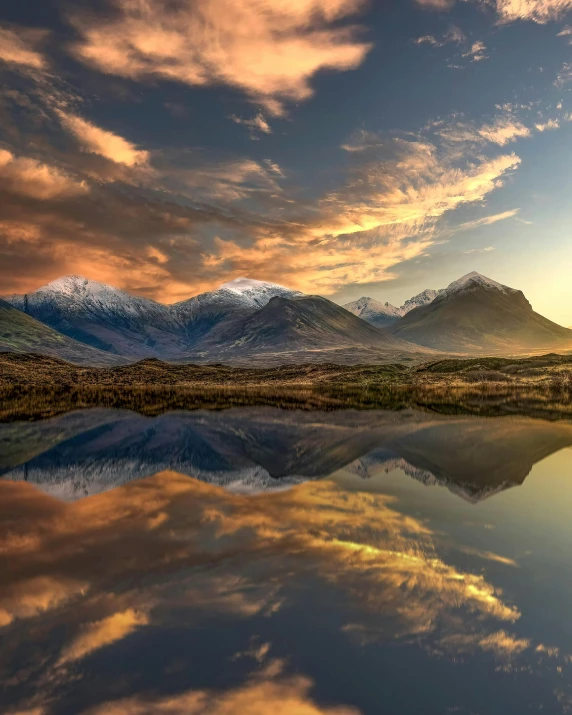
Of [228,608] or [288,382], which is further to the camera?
[288,382]

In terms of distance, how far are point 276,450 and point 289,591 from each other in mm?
21639

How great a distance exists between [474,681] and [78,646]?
7.60 m

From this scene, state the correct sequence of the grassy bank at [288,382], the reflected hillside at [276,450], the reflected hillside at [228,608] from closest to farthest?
1. the reflected hillside at [228,608]
2. the reflected hillside at [276,450]
3. the grassy bank at [288,382]

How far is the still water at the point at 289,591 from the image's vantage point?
A: 25.7 ft

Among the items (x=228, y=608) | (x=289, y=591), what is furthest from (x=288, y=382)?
(x=228, y=608)

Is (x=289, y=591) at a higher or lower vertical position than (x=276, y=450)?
higher

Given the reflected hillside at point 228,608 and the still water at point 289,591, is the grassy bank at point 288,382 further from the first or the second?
the reflected hillside at point 228,608

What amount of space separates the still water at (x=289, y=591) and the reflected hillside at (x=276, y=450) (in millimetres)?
444

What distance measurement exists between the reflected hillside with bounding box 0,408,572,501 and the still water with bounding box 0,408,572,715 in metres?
0.44

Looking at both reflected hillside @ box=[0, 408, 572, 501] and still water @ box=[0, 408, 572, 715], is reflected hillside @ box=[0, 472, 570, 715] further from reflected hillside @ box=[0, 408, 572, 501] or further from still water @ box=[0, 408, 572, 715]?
reflected hillside @ box=[0, 408, 572, 501]

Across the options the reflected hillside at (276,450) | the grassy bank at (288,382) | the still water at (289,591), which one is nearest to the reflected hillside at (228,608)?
the still water at (289,591)

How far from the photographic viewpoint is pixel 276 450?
32656mm

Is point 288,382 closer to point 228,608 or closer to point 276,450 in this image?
point 276,450

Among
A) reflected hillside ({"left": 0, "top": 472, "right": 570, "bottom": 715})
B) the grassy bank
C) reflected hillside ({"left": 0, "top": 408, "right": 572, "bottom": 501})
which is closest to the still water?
reflected hillside ({"left": 0, "top": 472, "right": 570, "bottom": 715})
